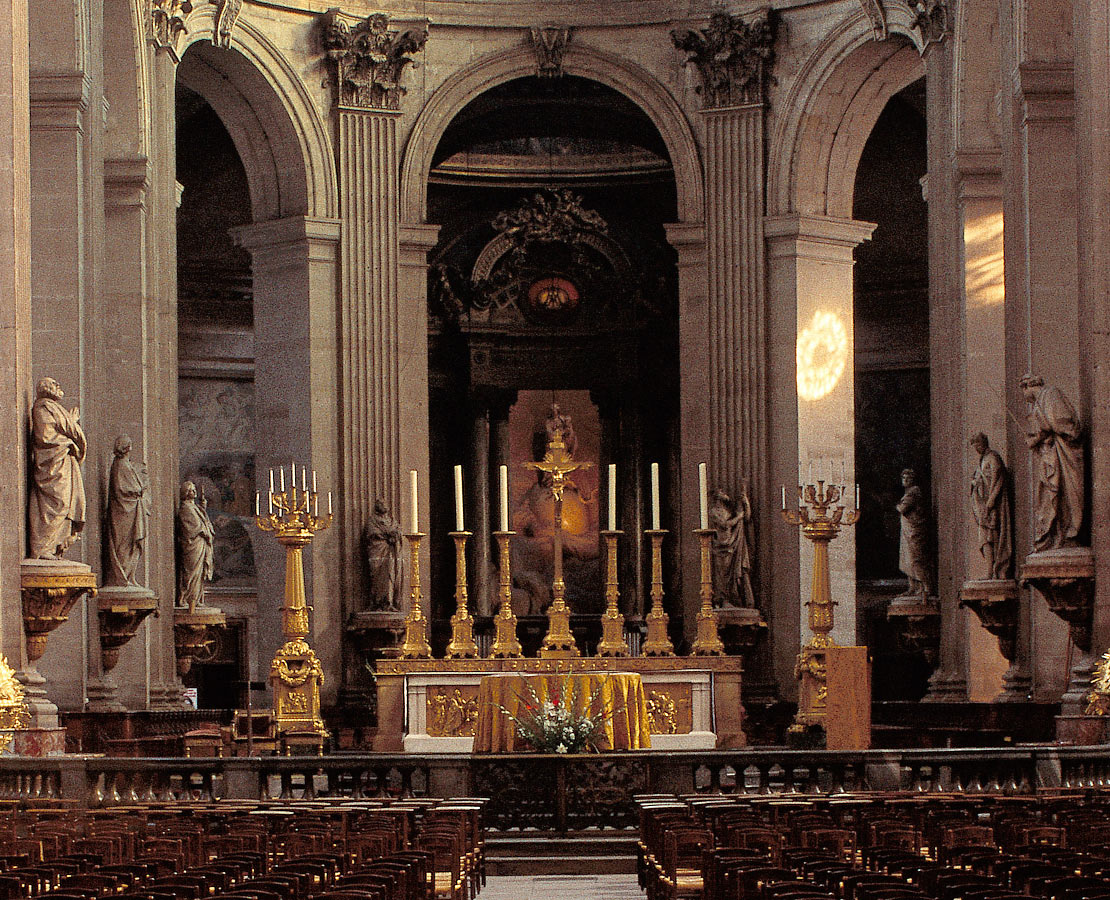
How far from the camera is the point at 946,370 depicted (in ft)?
83.0

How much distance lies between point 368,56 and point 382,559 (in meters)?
7.26

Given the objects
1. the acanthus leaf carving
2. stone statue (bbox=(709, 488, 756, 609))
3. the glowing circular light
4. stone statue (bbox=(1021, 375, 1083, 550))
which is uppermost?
the acanthus leaf carving

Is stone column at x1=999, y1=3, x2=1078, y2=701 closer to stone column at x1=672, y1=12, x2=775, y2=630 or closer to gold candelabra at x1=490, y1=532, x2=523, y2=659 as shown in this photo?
gold candelabra at x1=490, y1=532, x2=523, y2=659

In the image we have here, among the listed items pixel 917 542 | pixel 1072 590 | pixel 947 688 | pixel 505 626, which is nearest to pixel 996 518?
pixel 947 688

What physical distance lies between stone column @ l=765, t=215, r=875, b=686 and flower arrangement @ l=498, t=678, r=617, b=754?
1057cm

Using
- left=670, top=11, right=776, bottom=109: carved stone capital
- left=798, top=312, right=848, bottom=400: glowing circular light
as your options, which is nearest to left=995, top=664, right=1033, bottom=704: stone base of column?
left=798, top=312, right=848, bottom=400: glowing circular light

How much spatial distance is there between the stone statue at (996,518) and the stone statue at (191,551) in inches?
371

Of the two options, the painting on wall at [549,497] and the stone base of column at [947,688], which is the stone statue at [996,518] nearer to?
the stone base of column at [947,688]

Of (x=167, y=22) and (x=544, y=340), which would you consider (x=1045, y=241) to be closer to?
(x=167, y=22)

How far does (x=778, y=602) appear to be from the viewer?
94.7 feet

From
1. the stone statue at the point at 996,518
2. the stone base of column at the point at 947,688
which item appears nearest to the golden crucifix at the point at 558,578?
the stone statue at the point at 996,518

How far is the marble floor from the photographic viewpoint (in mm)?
13609

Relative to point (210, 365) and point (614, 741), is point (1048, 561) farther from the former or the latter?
point (210, 365)

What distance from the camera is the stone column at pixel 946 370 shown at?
2466 cm
